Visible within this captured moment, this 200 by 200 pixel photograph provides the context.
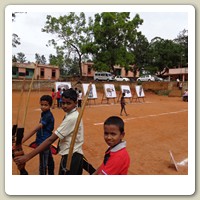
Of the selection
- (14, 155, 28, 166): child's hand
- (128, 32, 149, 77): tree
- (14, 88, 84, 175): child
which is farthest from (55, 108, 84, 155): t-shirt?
(128, 32, 149, 77): tree

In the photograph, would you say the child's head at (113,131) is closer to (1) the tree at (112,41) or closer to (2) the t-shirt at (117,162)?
(2) the t-shirt at (117,162)

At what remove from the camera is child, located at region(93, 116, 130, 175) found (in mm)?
1740

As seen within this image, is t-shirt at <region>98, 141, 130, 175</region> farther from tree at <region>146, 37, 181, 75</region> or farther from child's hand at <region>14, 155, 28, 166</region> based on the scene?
tree at <region>146, 37, 181, 75</region>

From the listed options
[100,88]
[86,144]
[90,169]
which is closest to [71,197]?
[90,169]

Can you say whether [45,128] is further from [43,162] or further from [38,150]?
[38,150]

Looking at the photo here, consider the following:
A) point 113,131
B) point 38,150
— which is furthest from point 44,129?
point 113,131

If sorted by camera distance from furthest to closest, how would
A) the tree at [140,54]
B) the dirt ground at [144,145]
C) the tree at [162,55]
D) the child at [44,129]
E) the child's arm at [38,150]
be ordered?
1. the tree at [140,54]
2. the tree at [162,55]
3. the dirt ground at [144,145]
4. the child at [44,129]
5. the child's arm at [38,150]

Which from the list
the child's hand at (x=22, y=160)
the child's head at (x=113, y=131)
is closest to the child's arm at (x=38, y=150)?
the child's hand at (x=22, y=160)

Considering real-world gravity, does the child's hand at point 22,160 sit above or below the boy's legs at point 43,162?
above

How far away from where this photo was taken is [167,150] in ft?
16.6

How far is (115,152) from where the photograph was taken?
1773 millimetres

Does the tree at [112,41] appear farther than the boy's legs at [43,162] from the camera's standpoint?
Yes

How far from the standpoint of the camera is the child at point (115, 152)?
68.5 inches

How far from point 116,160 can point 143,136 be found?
4.60 m
